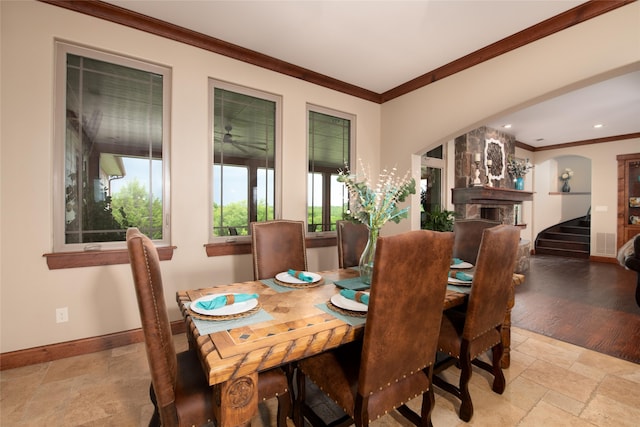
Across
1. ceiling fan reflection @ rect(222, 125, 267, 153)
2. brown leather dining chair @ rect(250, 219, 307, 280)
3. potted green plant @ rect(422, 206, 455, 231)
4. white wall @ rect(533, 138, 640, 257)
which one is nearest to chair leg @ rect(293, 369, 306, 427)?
brown leather dining chair @ rect(250, 219, 307, 280)

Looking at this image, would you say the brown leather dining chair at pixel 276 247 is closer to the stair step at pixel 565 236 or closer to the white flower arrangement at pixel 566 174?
the stair step at pixel 565 236

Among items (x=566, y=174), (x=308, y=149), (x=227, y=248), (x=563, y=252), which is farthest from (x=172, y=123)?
(x=566, y=174)

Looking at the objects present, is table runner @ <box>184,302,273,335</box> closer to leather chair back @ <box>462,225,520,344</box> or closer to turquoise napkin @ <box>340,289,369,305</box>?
turquoise napkin @ <box>340,289,369,305</box>

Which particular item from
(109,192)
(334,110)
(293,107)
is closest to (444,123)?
(334,110)

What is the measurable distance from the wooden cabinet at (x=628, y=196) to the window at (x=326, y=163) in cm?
656

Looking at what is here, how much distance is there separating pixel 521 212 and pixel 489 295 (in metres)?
7.04

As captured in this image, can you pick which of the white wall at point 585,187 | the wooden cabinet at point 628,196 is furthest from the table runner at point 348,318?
the white wall at point 585,187

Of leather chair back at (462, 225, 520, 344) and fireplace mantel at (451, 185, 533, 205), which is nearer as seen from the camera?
leather chair back at (462, 225, 520, 344)

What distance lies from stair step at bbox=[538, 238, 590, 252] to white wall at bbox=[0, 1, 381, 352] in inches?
314

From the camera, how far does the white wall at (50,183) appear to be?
85.9 inches

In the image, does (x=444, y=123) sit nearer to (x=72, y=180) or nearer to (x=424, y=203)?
(x=424, y=203)

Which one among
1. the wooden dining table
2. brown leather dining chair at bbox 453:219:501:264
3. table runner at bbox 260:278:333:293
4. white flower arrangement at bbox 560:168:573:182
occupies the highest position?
white flower arrangement at bbox 560:168:573:182

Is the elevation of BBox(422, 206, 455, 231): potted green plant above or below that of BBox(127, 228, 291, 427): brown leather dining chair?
above

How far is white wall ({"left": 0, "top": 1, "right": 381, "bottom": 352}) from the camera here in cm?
218
